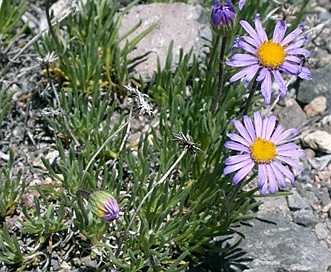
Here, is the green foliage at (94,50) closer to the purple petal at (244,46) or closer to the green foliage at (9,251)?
the green foliage at (9,251)

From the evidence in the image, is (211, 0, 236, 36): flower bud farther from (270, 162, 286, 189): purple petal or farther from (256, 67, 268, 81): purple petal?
(270, 162, 286, 189): purple petal

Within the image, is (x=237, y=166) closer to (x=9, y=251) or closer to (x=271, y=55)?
(x=271, y=55)

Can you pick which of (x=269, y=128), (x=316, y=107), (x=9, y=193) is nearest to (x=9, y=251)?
(x=9, y=193)

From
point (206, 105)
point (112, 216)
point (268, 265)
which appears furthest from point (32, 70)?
point (268, 265)

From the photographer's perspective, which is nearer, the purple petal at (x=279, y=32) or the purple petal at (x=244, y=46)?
the purple petal at (x=244, y=46)

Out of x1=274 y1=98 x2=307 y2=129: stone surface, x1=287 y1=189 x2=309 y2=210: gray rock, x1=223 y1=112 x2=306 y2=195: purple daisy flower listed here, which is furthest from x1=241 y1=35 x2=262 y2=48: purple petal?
x1=274 y1=98 x2=307 y2=129: stone surface

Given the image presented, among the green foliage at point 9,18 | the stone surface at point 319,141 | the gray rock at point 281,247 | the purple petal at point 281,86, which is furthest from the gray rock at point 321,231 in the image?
the green foliage at point 9,18
